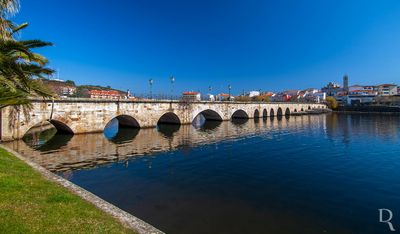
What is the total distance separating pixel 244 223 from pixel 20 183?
7.19 metres

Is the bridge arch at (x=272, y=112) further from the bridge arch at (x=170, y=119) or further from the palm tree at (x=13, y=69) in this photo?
the palm tree at (x=13, y=69)

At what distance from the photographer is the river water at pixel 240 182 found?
8.59 m

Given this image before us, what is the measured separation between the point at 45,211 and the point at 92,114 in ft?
83.3

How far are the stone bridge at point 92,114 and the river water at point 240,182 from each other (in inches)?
100

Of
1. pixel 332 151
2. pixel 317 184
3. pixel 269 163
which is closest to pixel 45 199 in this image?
pixel 317 184

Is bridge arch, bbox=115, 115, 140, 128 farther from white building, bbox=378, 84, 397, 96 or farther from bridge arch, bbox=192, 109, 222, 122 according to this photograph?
white building, bbox=378, 84, 397, 96

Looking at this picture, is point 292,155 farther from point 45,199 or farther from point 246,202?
point 45,199

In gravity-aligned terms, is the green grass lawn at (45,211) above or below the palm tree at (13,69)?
below

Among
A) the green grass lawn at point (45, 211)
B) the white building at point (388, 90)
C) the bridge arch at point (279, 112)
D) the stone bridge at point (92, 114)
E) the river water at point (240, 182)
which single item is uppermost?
the white building at point (388, 90)

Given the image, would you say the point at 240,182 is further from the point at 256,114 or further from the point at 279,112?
the point at 279,112

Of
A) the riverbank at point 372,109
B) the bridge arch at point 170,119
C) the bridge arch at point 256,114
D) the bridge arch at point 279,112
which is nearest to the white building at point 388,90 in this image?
the riverbank at point 372,109

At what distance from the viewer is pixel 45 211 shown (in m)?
6.34

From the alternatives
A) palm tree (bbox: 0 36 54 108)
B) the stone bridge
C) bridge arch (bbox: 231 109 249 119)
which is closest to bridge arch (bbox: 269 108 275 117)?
bridge arch (bbox: 231 109 249 119)

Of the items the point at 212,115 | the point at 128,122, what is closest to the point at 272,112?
the point at 212,115
